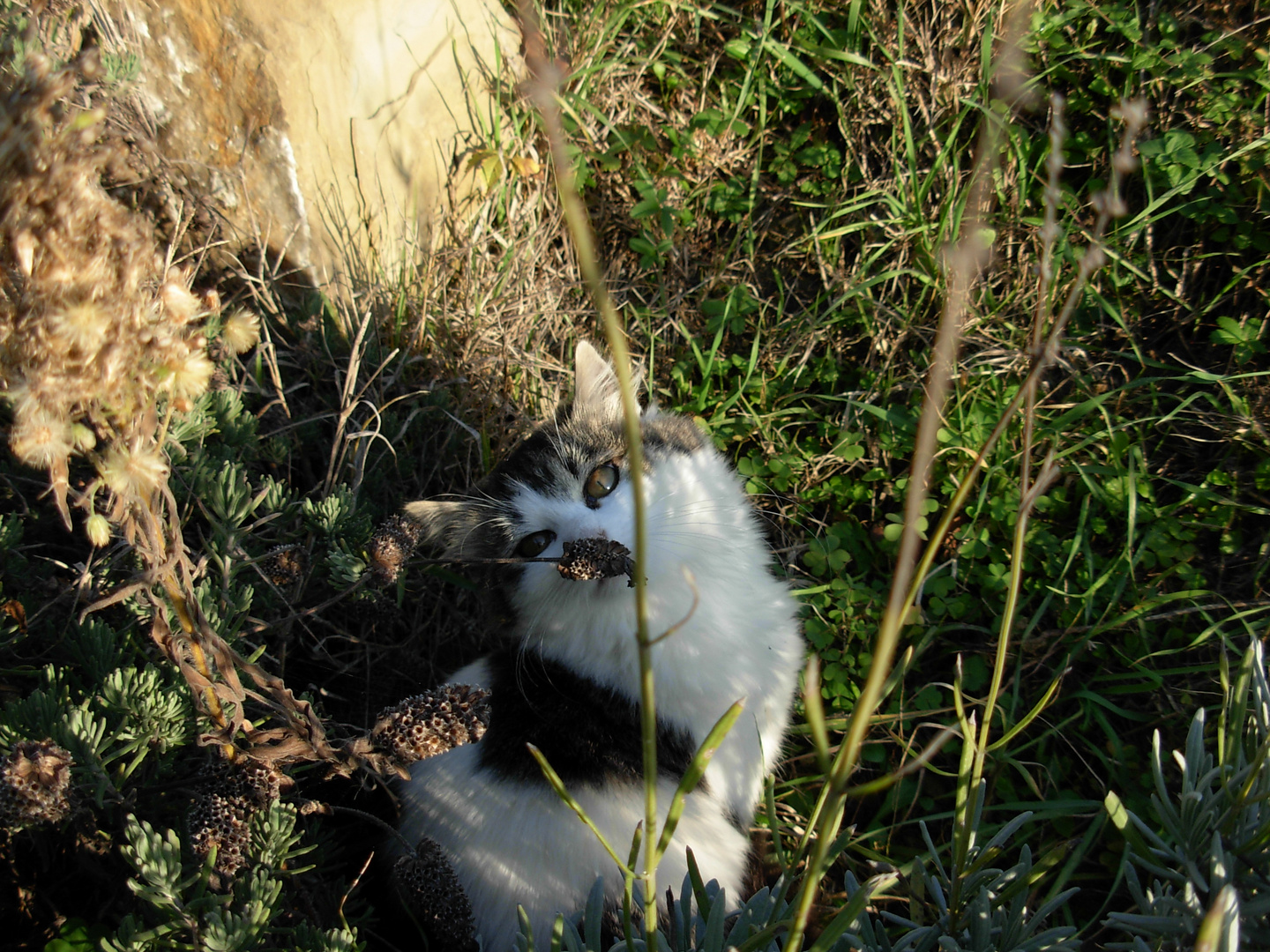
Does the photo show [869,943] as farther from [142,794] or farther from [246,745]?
[142,794]

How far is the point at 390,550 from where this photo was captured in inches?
56.7

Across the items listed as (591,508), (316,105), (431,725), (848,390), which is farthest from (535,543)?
(316,105)

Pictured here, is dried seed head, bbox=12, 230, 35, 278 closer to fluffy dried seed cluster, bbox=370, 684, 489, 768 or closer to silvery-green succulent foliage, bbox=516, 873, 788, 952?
fluffy dried seed cluster, bbox=370, 684, 489, 768

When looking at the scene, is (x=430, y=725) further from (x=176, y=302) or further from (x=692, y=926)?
(x=176, y=302)

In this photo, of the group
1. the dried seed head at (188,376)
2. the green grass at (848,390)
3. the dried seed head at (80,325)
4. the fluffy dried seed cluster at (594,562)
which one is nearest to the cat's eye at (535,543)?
the green grass at (848,390)

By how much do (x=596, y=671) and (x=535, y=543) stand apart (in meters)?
0.36

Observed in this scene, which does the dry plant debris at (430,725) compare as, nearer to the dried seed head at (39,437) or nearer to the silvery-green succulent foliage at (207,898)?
the silvery-green succulent foliage at (207,898)

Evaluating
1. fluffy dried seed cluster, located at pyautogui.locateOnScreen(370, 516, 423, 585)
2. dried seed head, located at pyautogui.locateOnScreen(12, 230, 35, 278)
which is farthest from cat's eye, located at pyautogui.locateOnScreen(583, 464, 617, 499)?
dried seed head, located at pyautogui.locateOnScreen(12, 230, 35, 278)

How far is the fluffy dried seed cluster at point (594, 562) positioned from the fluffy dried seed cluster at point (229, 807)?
588 millimetres

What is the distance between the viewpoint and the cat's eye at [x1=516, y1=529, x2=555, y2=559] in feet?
5.99

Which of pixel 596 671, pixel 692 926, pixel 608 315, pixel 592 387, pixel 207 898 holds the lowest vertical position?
pixel 692 926

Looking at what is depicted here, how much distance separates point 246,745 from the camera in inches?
50.5

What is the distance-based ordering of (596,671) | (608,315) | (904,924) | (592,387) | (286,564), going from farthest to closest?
1. (592,387)
2. (596,671)
3. (286,564)
4. (904,924)
5. (608,315)

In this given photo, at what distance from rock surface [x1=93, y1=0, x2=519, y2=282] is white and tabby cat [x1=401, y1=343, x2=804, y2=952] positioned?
108cm
